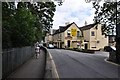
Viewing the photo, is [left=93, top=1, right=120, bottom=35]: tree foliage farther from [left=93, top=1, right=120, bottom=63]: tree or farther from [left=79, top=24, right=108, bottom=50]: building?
[left=79, top=24, right=108, bottom=50]: building

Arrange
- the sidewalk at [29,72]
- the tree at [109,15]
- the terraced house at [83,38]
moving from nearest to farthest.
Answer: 1. the sidewalk at [29,72]
2. the tree at [109,15]
3. the terraced house at [83,38]

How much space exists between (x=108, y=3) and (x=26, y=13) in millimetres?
10406

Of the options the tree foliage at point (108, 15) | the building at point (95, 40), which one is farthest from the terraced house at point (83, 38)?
the tree foliage at point (108, 15)

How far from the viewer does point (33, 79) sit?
16.1m

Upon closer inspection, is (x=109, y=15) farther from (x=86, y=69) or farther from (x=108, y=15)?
(x=86, y=69)

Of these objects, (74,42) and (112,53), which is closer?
(112,53)

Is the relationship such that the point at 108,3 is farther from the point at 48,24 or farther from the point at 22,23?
the point at 48,24

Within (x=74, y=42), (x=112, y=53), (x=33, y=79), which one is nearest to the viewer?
(x=33, y=79)

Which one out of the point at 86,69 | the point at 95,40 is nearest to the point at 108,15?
the point at 86,69

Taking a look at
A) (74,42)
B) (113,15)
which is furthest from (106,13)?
(74,42)

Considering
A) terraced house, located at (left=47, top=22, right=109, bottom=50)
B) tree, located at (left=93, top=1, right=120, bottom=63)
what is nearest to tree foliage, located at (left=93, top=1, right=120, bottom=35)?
tree, located at (left=93, top=1, right=120, bottom=63)

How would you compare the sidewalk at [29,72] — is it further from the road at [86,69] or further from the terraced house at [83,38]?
the terraced house at [83,38]

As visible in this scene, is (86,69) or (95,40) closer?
(86,69)

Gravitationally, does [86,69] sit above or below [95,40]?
below
